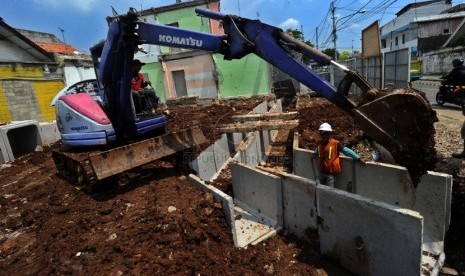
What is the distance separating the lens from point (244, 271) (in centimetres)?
324

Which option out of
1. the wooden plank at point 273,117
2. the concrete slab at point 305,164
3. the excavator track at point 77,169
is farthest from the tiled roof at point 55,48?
the concrete slab at point 305,164

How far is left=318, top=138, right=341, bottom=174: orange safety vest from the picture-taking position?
14.6 feet

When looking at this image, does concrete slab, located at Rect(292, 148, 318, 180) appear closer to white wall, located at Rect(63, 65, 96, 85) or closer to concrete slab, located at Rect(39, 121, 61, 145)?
concrete slab, located at Rect(39, 121, 61, 145)

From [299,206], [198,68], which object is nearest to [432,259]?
[299,206]

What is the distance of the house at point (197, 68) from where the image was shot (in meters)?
17.5

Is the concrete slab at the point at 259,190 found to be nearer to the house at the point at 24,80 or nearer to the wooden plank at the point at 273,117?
the wooden plank at the point at 273,117

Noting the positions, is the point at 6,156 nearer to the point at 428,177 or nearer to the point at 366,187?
the point at 366,187

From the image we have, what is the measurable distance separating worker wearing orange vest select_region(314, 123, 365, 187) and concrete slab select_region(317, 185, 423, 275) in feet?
3.49

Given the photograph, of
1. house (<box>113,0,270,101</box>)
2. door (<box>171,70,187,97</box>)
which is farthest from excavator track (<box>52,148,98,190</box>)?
door (<box>171,70,187,97</box>)

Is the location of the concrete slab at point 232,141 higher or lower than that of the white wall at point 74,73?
lower

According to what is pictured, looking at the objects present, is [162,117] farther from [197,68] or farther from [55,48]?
[55,48]

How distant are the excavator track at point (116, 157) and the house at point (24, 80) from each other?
25.4 feet

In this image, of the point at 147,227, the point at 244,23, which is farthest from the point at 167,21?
the point at 147,227

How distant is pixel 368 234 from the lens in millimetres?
3082
